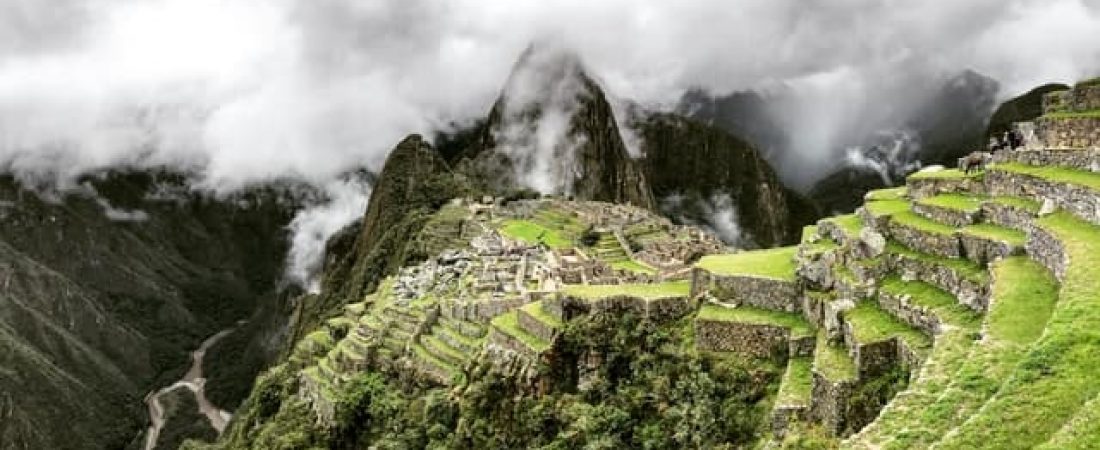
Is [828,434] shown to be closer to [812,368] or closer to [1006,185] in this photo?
[812,368]

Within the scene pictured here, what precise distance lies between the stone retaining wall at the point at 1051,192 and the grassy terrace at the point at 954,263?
203 centimetres

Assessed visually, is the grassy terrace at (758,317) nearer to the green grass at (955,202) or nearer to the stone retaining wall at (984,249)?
the stone retaining wall at (984,249)

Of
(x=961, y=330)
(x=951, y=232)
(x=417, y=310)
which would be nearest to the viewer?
(x=961, y=330)

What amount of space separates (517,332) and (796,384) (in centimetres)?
1393

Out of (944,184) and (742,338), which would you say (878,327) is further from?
(944,184)

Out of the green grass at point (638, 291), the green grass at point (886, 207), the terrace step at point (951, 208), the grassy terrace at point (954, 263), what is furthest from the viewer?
the green grass at point (638, 291)

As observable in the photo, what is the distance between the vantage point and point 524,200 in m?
143

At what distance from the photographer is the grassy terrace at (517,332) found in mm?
32794

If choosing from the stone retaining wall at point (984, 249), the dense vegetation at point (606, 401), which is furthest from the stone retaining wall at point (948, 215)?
the dense vegetation at point (606, 401)

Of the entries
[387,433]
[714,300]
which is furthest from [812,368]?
[387,433]

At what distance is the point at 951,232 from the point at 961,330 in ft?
18.6

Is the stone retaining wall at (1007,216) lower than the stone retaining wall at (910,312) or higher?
higher

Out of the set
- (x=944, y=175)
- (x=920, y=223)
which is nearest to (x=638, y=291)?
(x=920, y=223)

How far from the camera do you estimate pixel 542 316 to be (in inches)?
1353
